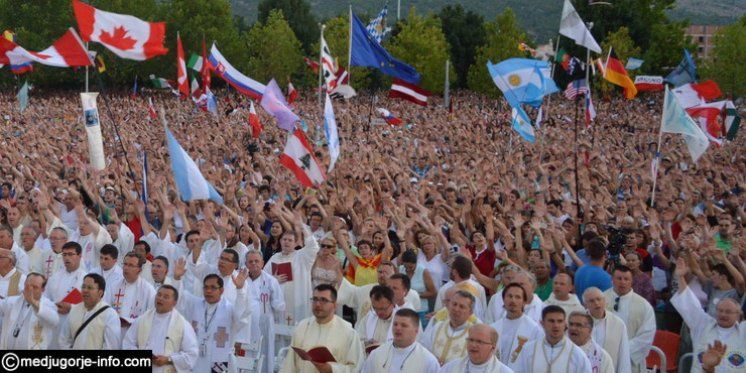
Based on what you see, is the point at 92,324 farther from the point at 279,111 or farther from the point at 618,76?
the point at 618,76

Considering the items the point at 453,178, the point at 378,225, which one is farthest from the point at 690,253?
the point at 453,178

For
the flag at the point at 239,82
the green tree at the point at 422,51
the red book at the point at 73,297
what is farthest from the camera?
the green tree at the point at 422,51

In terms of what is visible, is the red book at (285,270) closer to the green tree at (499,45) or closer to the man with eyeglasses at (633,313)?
the man with eyeglasses at (633,313)

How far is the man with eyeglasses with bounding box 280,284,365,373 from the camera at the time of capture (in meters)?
8.30

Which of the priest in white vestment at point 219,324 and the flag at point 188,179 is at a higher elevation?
the flag at point 188,179

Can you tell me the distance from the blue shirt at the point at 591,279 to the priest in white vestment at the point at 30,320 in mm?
4541

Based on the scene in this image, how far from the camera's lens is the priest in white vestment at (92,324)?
897cm

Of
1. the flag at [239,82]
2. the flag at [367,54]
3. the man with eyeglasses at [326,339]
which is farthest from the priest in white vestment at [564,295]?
the flag at [239,82]

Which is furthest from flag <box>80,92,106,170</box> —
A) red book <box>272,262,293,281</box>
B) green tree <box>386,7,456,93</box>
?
green tree <box>386,7,456,93</box>

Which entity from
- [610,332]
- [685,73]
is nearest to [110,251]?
[610,332]

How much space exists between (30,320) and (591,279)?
483 centimetres

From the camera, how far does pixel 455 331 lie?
27.5ft

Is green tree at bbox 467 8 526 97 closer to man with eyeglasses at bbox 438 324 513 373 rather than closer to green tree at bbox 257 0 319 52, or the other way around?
green tree at bbox 257 0 319 52

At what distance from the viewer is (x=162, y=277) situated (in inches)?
412
